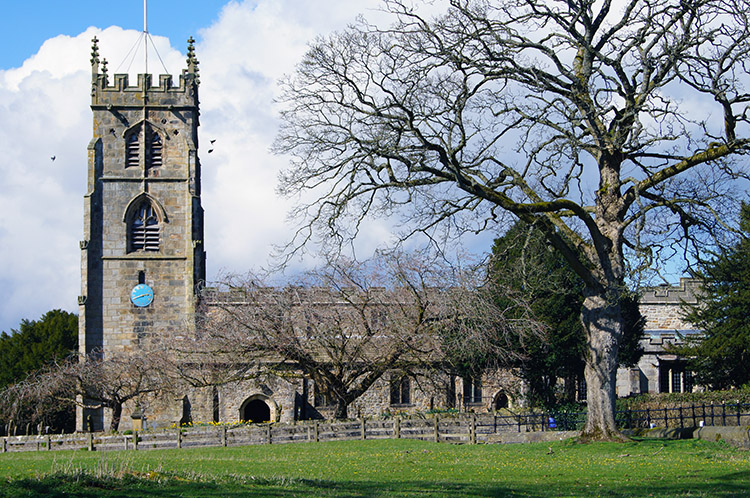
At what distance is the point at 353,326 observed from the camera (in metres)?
33.0

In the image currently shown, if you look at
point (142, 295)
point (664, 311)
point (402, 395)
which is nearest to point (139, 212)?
point (142, 295)

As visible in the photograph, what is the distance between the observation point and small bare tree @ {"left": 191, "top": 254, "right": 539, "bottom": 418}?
31.8 meters

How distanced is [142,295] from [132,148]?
846cm

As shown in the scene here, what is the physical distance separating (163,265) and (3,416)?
12.8 meters

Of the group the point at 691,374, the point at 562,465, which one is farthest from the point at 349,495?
the point at 691,374

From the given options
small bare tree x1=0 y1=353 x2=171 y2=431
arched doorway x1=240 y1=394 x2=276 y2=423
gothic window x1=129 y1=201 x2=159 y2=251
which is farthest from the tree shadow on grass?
gothic window x1=129 y1=201 x2=159 y2=251

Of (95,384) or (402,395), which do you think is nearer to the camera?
(95,384)

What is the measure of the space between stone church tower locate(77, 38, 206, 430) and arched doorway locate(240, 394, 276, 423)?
6.16 metres

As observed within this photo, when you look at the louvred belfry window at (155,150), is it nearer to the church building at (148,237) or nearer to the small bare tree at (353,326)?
the church building at (148,237)

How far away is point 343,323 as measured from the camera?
3319 cm

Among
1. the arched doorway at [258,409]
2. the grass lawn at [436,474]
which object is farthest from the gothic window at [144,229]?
the grass lawn at [436,474]

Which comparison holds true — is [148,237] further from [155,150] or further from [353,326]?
[353,326]

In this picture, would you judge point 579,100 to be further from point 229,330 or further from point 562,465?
point 229,330

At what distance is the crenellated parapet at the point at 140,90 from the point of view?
172 ft
